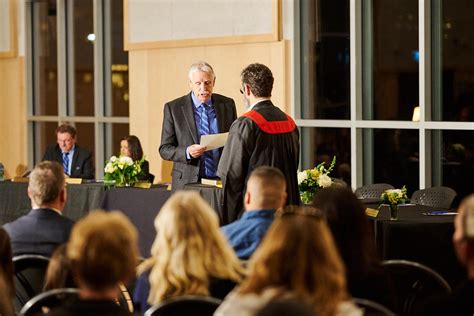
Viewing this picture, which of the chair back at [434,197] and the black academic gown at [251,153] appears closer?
the black academic gown at [251,153]

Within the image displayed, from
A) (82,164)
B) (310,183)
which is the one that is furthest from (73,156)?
(310,183)

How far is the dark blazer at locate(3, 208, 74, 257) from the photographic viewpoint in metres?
5.06

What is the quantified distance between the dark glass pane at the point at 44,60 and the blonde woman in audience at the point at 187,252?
11603 millimetres

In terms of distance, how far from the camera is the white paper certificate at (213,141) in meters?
7.90

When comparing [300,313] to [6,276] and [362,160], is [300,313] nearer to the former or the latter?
[6,276]

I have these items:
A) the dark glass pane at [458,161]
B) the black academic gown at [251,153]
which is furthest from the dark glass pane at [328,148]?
the black academic gown at [251,153]

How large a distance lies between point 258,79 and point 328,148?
15.7 feet

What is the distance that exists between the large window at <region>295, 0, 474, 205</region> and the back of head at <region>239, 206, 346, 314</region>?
714 centimetres

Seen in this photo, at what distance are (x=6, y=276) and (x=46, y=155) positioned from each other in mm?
7668

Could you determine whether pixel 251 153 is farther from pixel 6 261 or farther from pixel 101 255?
Result: pixel 101 255

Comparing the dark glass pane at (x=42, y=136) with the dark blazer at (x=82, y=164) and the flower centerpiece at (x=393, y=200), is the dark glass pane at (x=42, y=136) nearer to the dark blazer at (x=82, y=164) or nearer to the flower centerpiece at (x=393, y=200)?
the dark blazer at (x=82, y=164)

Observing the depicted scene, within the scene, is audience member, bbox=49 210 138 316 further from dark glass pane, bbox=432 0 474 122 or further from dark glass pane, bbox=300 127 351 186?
dark glass pane, bbox=300 127 351 186

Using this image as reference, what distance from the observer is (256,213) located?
4902 mm

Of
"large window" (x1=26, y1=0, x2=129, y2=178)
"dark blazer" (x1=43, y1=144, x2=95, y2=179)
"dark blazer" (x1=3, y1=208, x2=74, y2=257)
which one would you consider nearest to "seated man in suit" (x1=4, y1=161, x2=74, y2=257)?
"dark blazer" (x1=3, y1=208, x2=74, y2=257)
